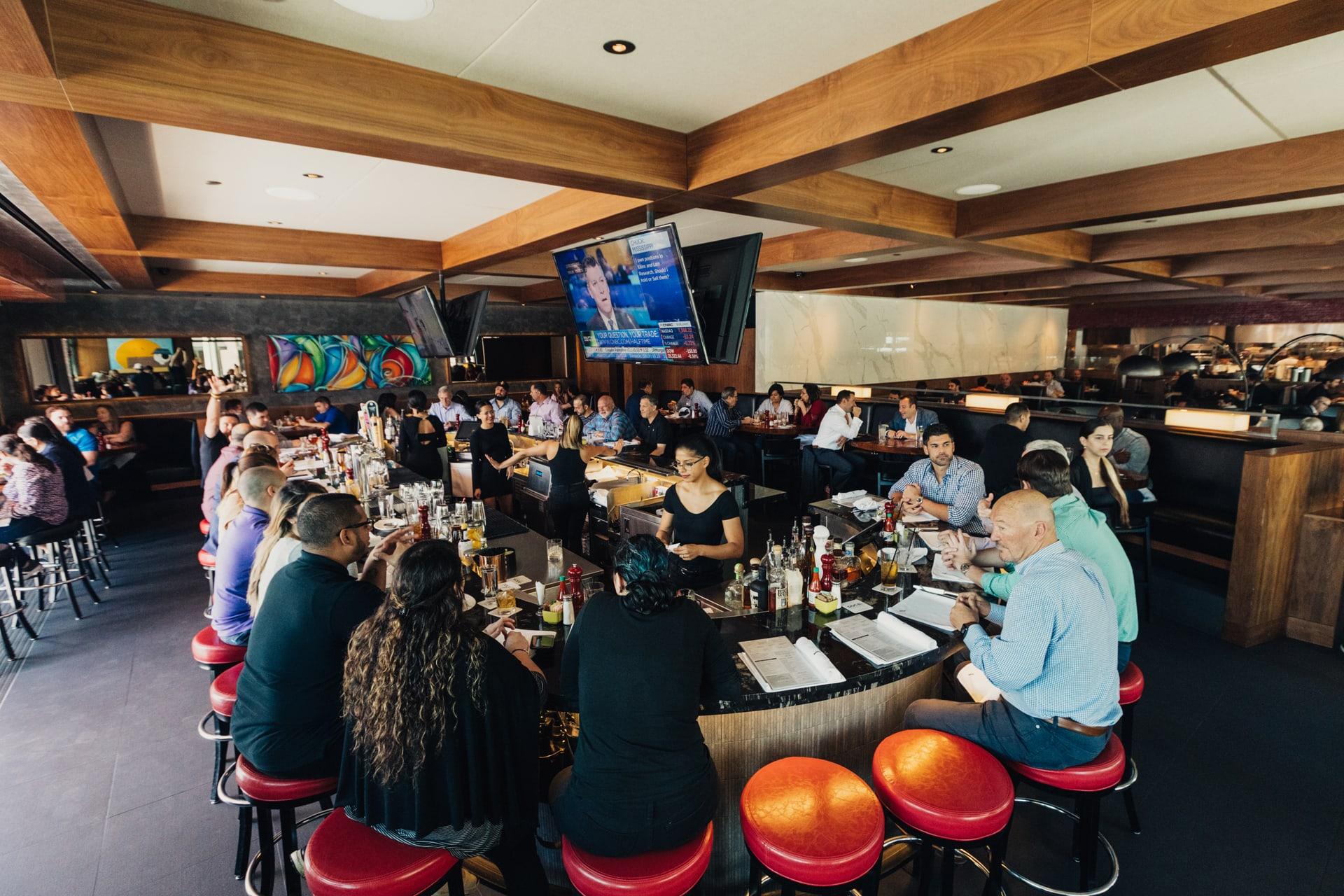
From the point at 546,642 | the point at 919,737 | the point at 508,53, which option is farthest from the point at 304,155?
the point at 919,737

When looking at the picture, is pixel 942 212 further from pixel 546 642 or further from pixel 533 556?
pixel 546 642

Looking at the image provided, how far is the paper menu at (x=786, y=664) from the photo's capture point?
2254 millimetres

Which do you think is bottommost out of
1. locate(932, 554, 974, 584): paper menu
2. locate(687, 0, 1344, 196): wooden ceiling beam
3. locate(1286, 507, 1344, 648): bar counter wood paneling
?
locate(1286, 507, 1344, 648): bar counter wood paneling

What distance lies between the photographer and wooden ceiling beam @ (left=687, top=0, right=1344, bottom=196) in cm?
180

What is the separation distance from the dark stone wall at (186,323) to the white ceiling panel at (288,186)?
626 cm

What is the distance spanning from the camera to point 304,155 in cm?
371

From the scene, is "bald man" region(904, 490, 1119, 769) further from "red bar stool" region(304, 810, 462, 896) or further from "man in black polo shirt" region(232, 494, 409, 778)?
"man in black polo shirt" region(232, 494, 409, 778)

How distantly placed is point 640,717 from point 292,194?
475 centimetres

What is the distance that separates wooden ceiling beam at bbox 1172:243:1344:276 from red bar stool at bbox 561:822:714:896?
881cm

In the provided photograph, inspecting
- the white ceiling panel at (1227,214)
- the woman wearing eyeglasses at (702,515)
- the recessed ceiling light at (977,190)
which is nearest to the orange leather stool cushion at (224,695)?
the woman wearing eyeglasses at (702,515)

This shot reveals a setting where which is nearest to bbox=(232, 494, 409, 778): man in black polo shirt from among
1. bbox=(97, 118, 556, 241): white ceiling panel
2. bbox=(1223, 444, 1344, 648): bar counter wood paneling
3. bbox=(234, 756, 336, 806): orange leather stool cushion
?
bbox=(234, 756, 336, 806): orange leather stool cushion

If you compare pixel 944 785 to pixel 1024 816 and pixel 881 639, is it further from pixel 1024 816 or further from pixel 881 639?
pixel 1024 816

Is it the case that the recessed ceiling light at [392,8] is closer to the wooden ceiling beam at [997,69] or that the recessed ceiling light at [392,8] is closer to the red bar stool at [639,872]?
the wooden ceiling beam at [997,69]

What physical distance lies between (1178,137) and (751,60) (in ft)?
9.42
